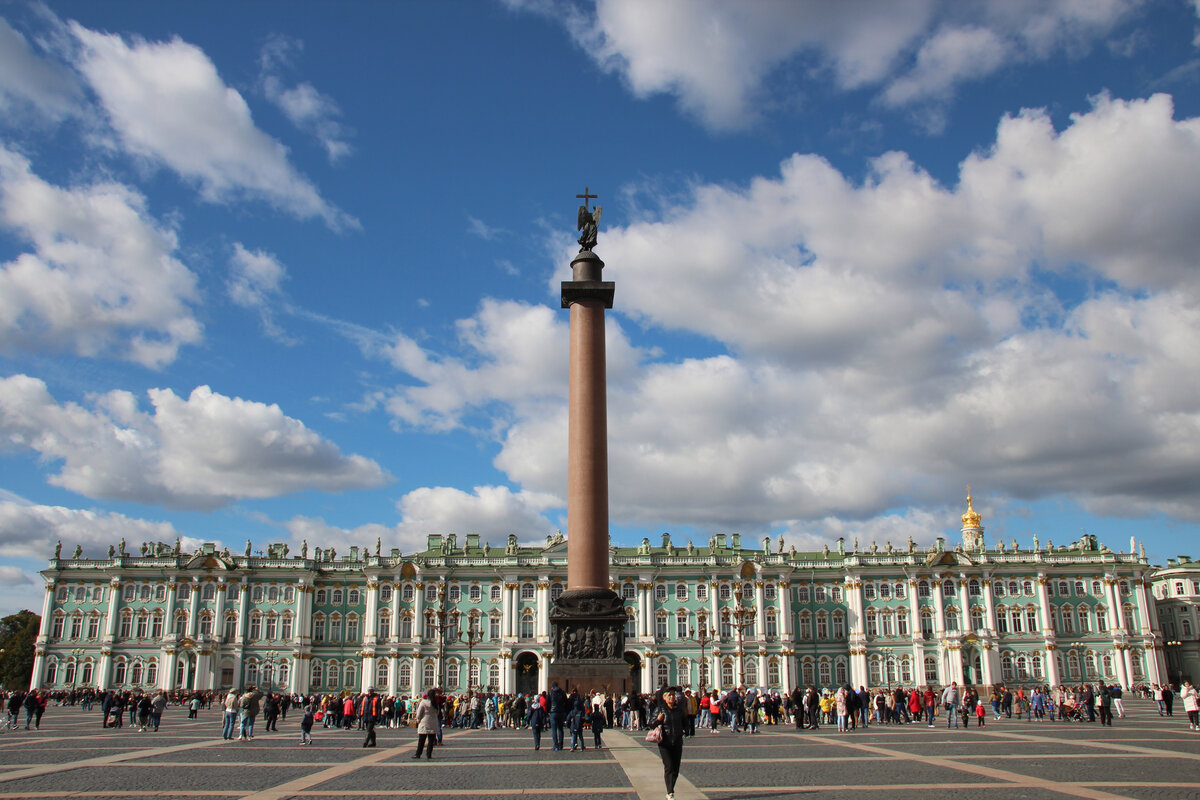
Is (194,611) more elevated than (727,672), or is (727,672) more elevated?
(194,611)

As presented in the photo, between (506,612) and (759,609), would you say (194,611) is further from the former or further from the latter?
(759,609)

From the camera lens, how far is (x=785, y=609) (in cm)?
8325

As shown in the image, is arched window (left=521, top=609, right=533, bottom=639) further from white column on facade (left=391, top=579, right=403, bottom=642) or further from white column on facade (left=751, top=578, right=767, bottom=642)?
white column on facade (left=751, top=578, right=767, bottom=642)

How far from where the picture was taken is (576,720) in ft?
73.3

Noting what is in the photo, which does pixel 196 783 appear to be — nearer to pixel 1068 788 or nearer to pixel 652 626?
pixel 1068 788

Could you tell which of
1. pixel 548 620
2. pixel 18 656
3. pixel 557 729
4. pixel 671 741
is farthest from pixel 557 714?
pixel 18 656

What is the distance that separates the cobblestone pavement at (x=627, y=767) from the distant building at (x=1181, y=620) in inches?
3249

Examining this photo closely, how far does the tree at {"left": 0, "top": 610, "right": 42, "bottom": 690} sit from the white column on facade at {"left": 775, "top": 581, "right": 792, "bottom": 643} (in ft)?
231

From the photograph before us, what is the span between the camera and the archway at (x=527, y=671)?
267ft

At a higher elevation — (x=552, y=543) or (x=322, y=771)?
(x=552, y=543)

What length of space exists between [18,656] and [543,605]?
5522cm

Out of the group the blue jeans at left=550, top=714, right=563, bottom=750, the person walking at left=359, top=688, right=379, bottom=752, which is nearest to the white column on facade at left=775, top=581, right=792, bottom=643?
the person walking at left=359, top=688, right=379, bottom=752

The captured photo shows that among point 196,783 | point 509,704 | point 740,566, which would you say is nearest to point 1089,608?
point 740,566

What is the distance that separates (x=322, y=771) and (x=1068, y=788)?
13.7 meters
